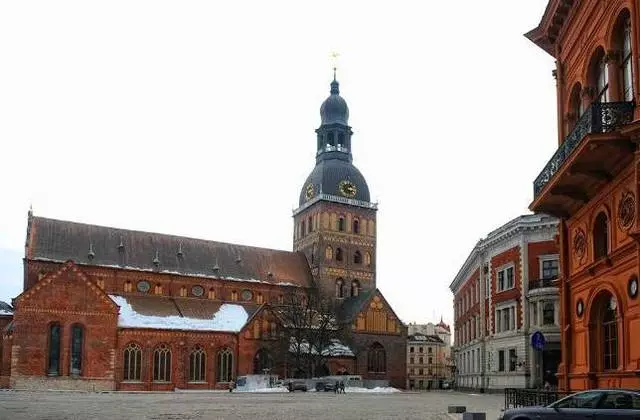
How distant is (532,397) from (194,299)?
59.4m

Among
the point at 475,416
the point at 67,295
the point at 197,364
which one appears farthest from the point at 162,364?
the point at 475,416

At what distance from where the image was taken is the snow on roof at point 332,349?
7650cm

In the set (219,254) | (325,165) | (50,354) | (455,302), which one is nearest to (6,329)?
(50,354)

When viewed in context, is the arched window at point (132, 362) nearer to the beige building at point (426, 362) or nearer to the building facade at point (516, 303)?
the building facade at point (516, 303)

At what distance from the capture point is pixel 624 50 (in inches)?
731

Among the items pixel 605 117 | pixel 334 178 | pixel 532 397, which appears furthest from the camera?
pixel 334 178

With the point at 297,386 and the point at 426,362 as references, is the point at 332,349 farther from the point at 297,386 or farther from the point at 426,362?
the point at 426,362

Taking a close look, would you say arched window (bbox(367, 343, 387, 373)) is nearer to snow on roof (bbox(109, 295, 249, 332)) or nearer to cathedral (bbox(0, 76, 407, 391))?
cathedral (bbox(0, 76, 407, 391))

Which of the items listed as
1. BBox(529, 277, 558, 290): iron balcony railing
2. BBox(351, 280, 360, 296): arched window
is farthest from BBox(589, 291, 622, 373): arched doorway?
BBox(351, 280, 360, 296): arched window

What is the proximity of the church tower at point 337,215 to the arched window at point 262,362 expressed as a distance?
13.6m

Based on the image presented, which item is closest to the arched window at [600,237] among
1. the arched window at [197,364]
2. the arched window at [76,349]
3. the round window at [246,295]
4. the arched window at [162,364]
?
the arched window at [76,349]

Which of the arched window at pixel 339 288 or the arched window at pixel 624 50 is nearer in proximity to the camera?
the arched window at pixel 624 50

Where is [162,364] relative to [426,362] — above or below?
above

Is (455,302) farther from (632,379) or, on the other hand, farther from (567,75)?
(632,379)
